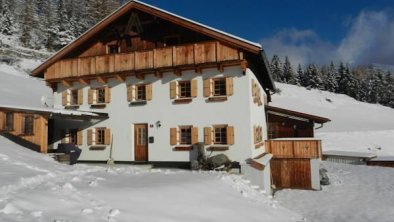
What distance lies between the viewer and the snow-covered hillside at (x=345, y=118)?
47031 mm

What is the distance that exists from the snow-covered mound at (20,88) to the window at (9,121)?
48.1ft

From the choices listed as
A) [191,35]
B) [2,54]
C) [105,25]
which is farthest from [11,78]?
[191,35]

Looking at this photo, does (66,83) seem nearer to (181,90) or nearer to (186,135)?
(181,90)

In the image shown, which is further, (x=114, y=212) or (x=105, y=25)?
(x=105, y=25)

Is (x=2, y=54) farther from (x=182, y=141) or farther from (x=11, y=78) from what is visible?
(x=182, y=141)

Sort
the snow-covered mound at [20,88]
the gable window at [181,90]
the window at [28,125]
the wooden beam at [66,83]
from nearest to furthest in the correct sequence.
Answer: the window at [28,125]
the gable window at [181,90]
the wooden beam at [66,83]
the snow-covered mound at [20,88]

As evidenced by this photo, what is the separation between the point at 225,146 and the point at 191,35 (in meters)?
6.02

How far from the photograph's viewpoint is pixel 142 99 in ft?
65.2

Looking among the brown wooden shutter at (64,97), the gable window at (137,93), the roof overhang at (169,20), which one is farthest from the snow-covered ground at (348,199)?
the brown wooden shutter at (64,97)

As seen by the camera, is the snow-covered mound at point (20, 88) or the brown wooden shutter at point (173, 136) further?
the snow-covered mound at point (20, 88)

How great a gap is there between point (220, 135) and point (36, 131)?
28.9 ft

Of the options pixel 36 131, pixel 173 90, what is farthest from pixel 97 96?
pixel 173 90

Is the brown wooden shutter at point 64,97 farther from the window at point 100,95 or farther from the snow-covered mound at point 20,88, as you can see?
the snow-covered mound at point 20,88

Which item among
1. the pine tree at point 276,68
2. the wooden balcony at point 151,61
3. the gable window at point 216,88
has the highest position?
the pine tree at point 276,68
